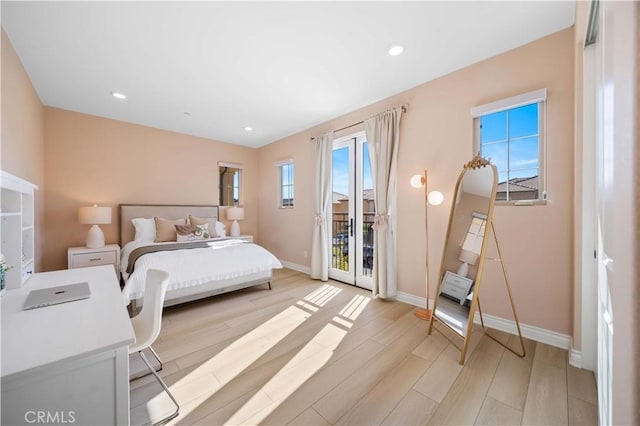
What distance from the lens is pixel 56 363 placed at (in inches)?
31.1

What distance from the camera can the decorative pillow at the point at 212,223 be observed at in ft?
14.6

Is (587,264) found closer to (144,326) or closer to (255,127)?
(144,326)

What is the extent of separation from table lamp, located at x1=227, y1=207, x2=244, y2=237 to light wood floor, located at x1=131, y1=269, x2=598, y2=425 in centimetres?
261

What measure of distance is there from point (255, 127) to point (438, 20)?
→ 10.7 feet

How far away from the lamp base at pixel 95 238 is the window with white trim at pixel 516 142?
5.15 metres

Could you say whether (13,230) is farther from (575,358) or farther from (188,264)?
→ (575,358)

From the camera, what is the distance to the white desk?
78 centimetres

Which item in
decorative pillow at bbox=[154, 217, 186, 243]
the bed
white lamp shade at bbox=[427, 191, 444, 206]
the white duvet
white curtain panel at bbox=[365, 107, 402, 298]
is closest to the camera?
white lamp shade at bbox=[427, 191, 444, 206]

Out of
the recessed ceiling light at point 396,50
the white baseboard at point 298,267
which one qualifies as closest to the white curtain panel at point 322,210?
the white baseboard at point 298,267

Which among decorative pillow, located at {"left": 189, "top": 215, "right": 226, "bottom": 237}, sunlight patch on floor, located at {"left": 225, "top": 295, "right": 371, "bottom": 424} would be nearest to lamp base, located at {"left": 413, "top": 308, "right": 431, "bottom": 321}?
sunlight patch on floor, located at {"left": 225, "top": 295, "right": 371, "bottom": 424}

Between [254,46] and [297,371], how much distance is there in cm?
279

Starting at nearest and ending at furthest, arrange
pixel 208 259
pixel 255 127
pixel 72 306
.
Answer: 1. pixel 72 306
2. pixel 208 259
3. pixel 255 127

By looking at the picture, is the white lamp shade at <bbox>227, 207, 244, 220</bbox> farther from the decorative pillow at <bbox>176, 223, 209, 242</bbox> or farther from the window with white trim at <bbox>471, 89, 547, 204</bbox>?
the window with white trim at <bbox>471, 89, 547, 204</bbox>

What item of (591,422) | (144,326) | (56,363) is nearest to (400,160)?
(591,422)
